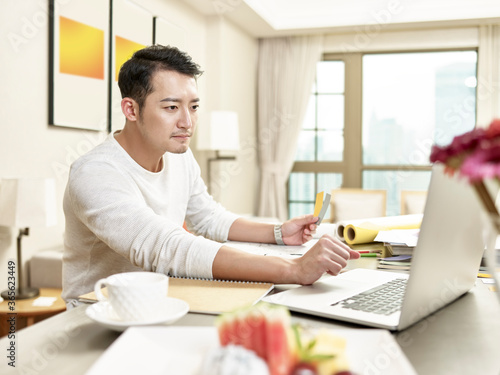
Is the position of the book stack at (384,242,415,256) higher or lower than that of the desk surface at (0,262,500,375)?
higher

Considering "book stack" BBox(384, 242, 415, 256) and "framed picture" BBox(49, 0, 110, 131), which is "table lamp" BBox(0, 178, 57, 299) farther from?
"book stack" BBox(384, 242, 415, 256)

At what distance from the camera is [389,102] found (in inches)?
227

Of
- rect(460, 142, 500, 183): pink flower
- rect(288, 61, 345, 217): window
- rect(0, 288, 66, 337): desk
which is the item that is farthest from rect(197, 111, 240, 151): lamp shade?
rect(460, 142, 500, 183): pink flower

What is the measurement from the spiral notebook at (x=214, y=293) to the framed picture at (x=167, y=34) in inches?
126

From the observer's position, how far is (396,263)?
1.31 metres

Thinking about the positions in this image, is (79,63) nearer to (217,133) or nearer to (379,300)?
(217,133)

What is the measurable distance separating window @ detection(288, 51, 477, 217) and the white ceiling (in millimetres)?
508

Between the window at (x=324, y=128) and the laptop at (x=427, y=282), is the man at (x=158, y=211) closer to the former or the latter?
the laptop at (x=427, y=282)

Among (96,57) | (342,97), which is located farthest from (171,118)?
(342,97)

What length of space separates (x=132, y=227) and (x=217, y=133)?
3344mm

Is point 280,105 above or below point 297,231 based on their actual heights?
above

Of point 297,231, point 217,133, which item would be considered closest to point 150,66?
point 297,231

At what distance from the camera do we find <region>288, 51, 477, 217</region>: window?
5625 millimetres

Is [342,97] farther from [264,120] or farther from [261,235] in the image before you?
[261,235]
